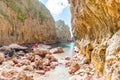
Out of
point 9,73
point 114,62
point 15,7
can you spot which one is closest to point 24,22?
point 15,7

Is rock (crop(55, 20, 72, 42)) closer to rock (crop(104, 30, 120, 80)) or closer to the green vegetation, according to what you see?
the green vegetation

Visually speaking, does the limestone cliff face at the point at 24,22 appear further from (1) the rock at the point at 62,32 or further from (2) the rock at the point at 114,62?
(2) the rock at the point at 114,62

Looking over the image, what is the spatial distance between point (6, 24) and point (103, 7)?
33213 mm

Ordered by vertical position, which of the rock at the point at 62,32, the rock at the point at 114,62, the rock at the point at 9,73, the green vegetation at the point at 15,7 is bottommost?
the rock at the point at 9,73

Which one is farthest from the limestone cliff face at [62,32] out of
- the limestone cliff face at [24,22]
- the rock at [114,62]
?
the rock at [114,62]

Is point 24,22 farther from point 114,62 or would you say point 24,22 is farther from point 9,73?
point 114,62

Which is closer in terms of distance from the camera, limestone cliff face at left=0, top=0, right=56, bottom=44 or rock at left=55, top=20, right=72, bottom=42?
limestone cliff face at left=0, top=0, right=56, bottom=44

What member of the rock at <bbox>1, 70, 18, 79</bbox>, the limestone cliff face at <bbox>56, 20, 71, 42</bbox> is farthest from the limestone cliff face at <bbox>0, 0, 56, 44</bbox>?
the rock at <bbox>1, 70, 18, 79</bbox>

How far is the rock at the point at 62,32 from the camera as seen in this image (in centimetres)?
7227

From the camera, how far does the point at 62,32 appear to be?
242 feet

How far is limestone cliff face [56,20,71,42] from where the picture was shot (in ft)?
237

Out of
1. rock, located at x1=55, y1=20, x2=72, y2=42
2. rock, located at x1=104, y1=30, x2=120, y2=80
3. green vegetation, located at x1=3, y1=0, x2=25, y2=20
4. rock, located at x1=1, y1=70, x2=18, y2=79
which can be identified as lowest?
rock, located at x1=1, y1=70, x2=18, y2=79

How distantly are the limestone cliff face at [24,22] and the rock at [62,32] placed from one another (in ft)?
18.9

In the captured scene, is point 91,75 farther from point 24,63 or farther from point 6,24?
point 6,24
